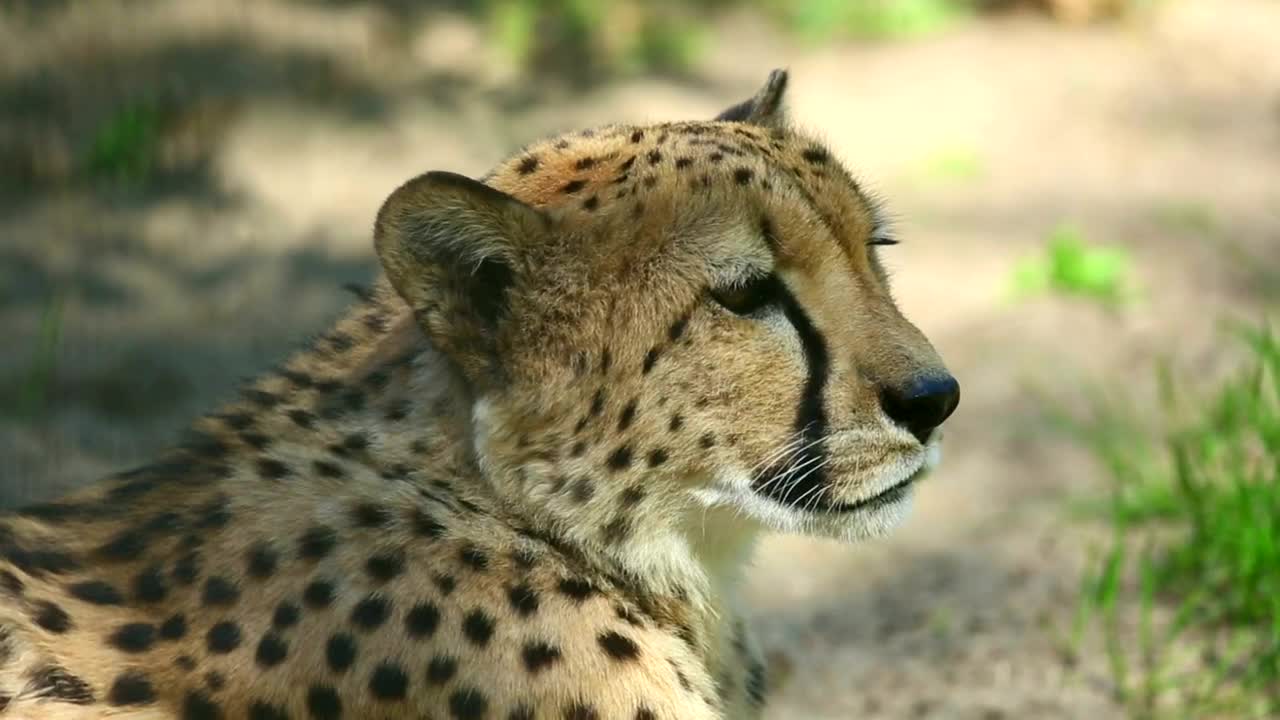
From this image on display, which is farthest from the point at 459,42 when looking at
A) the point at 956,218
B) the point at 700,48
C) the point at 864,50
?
the point at 956,218

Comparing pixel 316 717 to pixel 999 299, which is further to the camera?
pixel 999 299

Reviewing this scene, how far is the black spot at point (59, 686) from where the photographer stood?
220cm

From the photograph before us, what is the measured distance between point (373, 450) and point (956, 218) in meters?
3.95

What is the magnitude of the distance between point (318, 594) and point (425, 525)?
0.60 feet

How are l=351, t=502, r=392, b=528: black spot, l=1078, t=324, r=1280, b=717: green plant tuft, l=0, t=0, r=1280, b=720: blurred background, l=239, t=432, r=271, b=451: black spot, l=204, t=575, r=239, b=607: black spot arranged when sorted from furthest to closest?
l=0, t=0, r=1280, b=720: blurred background < l=1078, t=324, r=1280, b=717: green plant tuft < l=239, t=432, r=271, b=451: black spot < l=351, t=502, r=392, b=528: black spot < l=204, t=575, r=239, b=607: black spot

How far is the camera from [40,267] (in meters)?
5.30

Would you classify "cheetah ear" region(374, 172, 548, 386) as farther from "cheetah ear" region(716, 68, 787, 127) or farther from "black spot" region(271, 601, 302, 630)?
"cheetah ear" region(716, 68, 787, 127)

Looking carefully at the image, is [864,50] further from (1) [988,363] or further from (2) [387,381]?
(2) [387,381]

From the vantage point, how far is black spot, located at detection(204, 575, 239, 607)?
230 centimetres

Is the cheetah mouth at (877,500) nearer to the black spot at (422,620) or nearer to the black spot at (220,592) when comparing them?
the black spot at (422,620)

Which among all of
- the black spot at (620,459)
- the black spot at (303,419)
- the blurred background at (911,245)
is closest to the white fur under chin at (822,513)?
the black spot at (620,459)

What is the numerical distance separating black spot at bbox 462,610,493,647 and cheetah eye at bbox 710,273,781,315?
1.80 feet

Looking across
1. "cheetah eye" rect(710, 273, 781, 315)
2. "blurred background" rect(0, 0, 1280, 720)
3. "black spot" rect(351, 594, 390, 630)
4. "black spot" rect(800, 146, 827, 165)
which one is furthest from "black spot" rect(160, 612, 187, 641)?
"blurred background" rect(0, 0, 1280, 720)

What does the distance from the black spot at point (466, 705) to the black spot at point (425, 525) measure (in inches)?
9.3
